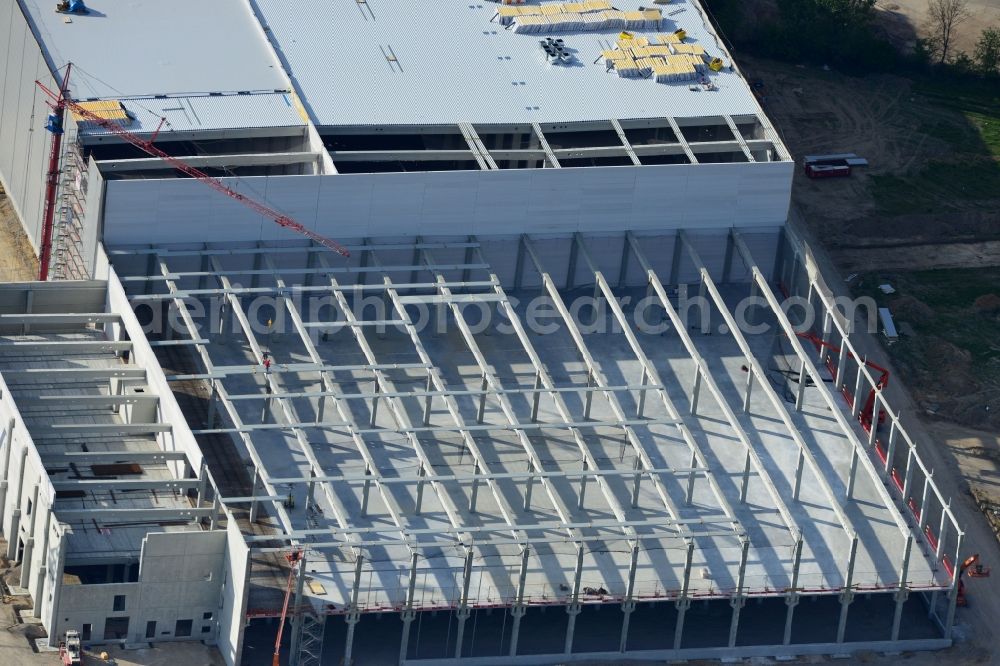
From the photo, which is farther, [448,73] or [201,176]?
[448,73]

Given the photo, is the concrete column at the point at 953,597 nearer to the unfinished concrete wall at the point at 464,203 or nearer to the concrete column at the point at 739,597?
the concrete column at the point at 739,597

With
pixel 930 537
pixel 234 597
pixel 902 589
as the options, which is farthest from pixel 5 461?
pixel 930 537

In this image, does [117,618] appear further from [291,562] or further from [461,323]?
[461,323]

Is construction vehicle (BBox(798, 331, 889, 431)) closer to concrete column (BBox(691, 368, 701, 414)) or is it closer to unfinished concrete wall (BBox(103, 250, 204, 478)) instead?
concrete column (BBox(691, 368, 701, 414))

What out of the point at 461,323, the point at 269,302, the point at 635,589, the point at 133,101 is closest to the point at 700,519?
the point at 635,589

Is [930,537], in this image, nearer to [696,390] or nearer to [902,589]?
[902,589]
